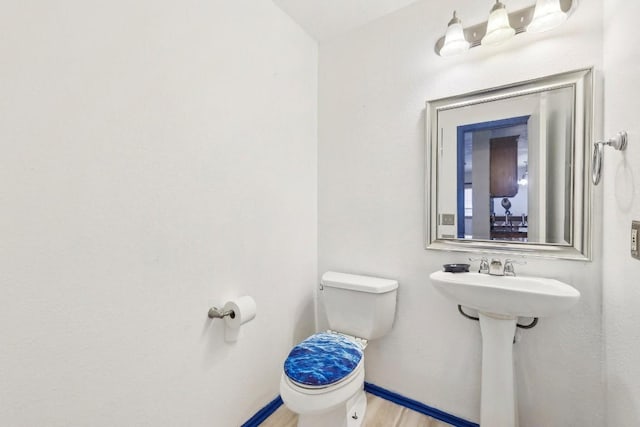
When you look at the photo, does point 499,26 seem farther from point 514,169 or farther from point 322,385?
point 322,385

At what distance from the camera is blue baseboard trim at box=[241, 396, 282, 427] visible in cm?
141

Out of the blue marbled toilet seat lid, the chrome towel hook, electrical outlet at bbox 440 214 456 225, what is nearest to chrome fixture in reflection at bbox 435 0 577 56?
the chrome towel hook

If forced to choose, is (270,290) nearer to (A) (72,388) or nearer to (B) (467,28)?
(A) (72,388)

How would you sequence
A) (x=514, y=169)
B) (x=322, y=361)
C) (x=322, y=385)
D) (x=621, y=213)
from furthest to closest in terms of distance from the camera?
(x=514, y=169)
(x=322, y=361)
(x=322, y=385)
(x=621, y=213)

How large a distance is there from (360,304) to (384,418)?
1.98ft

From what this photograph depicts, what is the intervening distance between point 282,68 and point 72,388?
1653 mm

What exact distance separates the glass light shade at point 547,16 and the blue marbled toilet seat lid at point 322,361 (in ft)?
5.37

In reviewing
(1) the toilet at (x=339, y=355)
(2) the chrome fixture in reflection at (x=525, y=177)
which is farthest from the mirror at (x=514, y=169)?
(1) the toilet at (x=339, y=355)

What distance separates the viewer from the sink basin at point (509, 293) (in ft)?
3.42

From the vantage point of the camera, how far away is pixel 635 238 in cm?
85

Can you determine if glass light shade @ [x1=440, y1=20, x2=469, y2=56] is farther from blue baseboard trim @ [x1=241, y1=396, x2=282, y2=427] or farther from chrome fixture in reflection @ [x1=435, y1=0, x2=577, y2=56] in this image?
blue baseboard trim @ [x1=241, y1=396, x2=282, y2=427]

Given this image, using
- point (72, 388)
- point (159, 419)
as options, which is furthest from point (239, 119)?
point (159, 419)

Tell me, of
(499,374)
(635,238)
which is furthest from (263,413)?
(635,238)

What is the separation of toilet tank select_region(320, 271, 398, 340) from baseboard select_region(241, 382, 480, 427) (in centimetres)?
39
